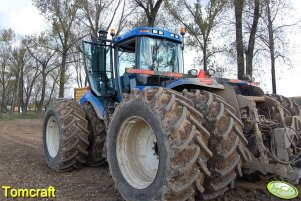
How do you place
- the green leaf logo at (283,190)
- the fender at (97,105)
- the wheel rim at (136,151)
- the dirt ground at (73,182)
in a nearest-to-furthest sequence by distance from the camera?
the green leaf logo at (283,190) < the wheel rim at (136,151) < the dirt ground at (73,182) < the fender at (97,105)

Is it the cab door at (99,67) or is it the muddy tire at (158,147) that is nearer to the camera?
the muddy tire at (158,147)

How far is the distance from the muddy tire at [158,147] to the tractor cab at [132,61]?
4.30ft

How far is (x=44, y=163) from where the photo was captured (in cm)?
798

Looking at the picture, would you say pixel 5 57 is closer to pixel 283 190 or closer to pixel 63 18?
pixel 63 18

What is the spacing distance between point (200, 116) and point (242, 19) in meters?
15.9

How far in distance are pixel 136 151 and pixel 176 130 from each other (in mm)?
1199

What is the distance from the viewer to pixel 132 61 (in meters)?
6.41

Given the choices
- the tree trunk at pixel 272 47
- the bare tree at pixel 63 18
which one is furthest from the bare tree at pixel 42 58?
the tree trunk at pixel 272 47

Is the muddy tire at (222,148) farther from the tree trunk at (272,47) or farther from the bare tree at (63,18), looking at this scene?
the bare tree at (63,18)

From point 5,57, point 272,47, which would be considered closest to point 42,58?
point 5,57

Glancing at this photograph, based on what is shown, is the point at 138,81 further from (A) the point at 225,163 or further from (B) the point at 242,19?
(B) the point at 242,19

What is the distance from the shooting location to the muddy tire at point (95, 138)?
7043 millimetres

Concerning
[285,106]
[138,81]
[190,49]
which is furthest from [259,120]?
[190,49]

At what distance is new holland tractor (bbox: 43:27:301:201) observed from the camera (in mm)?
3801
